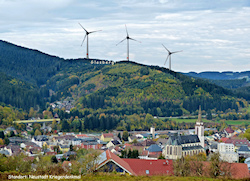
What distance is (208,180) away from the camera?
2530 centimetres

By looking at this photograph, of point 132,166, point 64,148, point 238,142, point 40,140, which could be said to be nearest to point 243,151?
point 238,142

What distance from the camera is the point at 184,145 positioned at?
10225cm

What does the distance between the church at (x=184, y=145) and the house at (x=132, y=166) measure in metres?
45.1

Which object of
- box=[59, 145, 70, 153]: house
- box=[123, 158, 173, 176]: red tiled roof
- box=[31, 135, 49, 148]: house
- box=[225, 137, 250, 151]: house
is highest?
box=[123, 158, 173, 176]: red tiled roof

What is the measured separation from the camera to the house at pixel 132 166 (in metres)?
31.4

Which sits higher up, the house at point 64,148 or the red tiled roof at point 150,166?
the red tiled roof at point 150,166

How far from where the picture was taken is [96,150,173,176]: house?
1236 inches

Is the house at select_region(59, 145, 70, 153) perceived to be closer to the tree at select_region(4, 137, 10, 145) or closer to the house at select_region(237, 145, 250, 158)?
the tree at select_region(4, 137, 10, 145)

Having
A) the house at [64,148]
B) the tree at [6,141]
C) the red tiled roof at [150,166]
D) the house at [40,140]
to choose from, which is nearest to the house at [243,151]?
the house at [64,148]

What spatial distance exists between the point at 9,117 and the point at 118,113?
54242 mm

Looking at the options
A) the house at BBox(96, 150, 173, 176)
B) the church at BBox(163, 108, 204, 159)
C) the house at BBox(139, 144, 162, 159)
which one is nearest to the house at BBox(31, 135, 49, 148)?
the house at BBox(139, 144, 162, 159)

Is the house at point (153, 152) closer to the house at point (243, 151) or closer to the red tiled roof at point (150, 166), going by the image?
the house at point (243, 151)

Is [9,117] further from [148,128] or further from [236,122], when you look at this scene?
[236,122]

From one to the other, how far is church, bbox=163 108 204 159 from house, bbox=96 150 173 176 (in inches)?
1775
